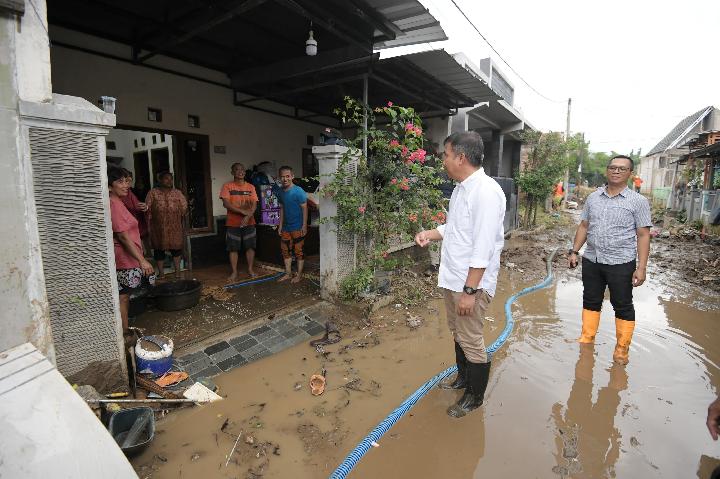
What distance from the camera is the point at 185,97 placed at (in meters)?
6.00

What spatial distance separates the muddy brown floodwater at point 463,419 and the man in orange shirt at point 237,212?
264 cm

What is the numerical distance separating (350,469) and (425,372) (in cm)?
142

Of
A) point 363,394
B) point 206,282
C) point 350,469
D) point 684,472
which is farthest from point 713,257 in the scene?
point 206,282

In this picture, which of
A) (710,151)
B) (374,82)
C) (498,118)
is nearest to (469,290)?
(374,82)

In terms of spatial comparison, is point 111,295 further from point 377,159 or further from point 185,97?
point 185,97

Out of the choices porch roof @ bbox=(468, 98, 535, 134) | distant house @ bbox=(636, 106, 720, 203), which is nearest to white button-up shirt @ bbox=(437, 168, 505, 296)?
porch roof @ bbox=(468, 98, 535, 134)

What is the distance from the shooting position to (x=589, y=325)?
3801 millimetres

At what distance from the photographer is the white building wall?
4820 millimetres

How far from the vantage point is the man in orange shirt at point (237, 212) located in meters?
5.62

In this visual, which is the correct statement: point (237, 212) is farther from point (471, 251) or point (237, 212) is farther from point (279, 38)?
point (471, 251)

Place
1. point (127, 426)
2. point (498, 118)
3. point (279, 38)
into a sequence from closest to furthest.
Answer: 1. point (127, 426)
2. point (279, 38)
3. point (498, 118)

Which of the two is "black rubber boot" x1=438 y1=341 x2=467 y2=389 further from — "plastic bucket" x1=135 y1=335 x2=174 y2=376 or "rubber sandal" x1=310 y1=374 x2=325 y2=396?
"plastic bucket" x1=135 y1=335 x2=174 y2=376

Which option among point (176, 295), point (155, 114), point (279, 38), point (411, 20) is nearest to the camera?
point (176, 295)

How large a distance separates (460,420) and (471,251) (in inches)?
50.8
